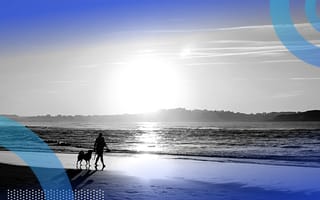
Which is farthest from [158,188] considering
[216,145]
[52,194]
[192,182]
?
[216,145]

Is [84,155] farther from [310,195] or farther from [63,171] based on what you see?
[310,195]

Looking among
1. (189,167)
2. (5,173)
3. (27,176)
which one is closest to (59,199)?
(27,176)

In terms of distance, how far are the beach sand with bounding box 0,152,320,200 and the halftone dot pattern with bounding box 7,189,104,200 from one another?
28 cm

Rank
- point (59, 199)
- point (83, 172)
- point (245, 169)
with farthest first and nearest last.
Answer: point (245, 169)
point (83, 172)
point (59, 199)

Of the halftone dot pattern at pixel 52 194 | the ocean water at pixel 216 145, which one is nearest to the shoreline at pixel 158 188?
the halftone dot pattern at pixel 52 194

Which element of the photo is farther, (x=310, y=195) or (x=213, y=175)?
(x=213, y=175)

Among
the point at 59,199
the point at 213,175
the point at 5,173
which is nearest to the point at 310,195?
the point at 213,175

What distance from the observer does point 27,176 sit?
20.0 m

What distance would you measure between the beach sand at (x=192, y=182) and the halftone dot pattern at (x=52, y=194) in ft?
0.92

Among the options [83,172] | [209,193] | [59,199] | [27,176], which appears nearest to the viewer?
[59,199]

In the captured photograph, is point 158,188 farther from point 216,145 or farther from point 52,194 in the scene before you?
point 216,145

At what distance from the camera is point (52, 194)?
1503 centimetres

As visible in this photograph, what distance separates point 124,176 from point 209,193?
218 inches

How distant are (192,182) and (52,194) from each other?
5.93m
